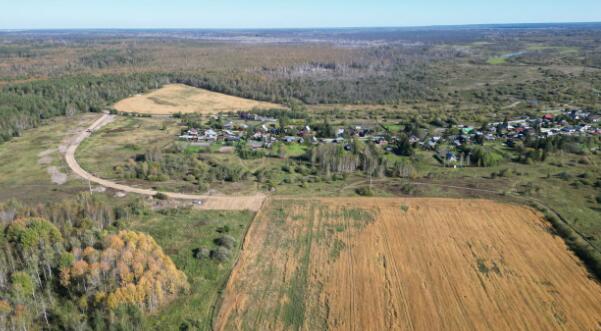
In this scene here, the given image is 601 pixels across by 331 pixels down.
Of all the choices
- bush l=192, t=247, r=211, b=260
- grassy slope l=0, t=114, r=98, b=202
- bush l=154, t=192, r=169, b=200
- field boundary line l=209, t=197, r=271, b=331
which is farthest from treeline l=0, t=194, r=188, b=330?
grassy slope l=0, t=114, r=98, b=202

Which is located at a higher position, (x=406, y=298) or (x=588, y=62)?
(x=588, y=62)

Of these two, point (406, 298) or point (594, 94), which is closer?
point (406, 298)

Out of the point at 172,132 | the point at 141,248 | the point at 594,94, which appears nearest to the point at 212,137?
the point at 172,132

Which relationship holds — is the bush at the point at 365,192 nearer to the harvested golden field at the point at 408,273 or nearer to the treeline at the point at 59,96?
the harvested golden field at the point at 408,273

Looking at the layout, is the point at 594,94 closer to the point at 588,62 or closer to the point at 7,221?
the point at 588,62

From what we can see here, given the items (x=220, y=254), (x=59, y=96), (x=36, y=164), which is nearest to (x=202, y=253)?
(x=220, y=254)

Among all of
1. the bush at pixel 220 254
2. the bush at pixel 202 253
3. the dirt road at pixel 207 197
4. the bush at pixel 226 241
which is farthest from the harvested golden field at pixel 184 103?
the bush at pixel 220 254

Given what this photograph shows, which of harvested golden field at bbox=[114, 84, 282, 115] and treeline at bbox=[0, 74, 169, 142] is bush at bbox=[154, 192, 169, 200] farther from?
harvested golden field at bbox=[114, 84, 282, 115]
